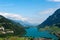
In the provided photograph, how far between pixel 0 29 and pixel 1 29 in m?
1.81

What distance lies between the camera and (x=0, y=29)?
197000 mm

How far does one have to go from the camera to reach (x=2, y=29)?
656 feet

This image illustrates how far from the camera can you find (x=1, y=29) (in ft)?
652

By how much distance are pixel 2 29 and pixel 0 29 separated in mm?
3319

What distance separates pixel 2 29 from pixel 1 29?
152 centimetres
